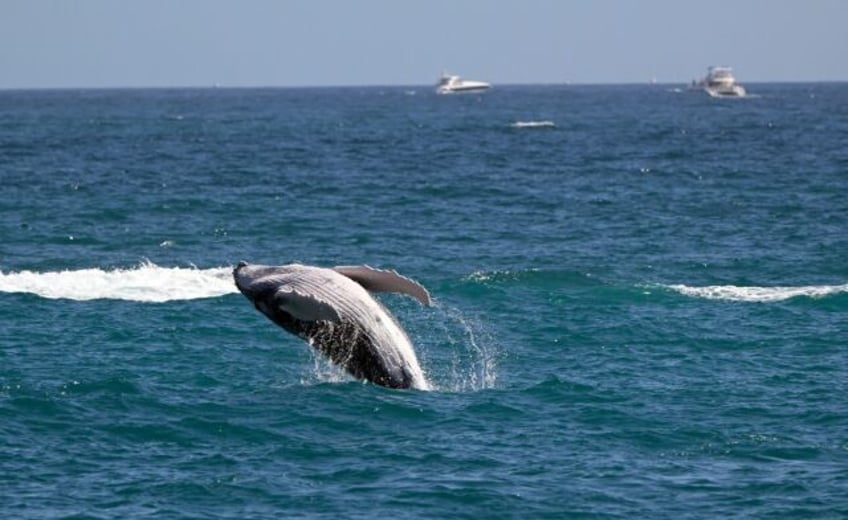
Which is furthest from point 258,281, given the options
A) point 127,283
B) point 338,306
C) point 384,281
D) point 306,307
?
point 127,283

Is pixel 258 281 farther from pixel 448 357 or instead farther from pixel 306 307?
pixel 448 357

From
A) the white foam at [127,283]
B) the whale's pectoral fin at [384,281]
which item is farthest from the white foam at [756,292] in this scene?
the whale's pectoral fin at [384,281]

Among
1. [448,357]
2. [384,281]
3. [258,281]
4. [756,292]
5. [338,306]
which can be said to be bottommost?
[448,357]

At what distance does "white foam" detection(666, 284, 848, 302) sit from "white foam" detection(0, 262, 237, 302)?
507 inches

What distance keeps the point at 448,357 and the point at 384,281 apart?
29.6ft

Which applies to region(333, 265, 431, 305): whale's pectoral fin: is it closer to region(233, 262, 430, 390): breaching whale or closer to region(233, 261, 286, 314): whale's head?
region(233, 262, 430, 390): breaching whale

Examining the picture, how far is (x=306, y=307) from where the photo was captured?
1037 inches

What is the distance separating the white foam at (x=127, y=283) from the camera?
142ft

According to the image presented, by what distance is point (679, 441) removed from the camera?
90.0ft

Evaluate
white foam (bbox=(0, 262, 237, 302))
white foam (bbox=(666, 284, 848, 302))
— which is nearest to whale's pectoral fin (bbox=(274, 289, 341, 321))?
white foam (bbox=(0, 262, 237, 302))

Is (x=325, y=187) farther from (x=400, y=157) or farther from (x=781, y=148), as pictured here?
(x=781, y=148)

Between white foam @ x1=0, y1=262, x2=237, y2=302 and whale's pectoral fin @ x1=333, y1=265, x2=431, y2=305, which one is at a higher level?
whale's pectoral fin @ x1=333, y1=265, x2=431, y2=305

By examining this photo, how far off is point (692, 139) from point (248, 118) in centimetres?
7305

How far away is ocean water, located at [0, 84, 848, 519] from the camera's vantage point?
81.3 ft
